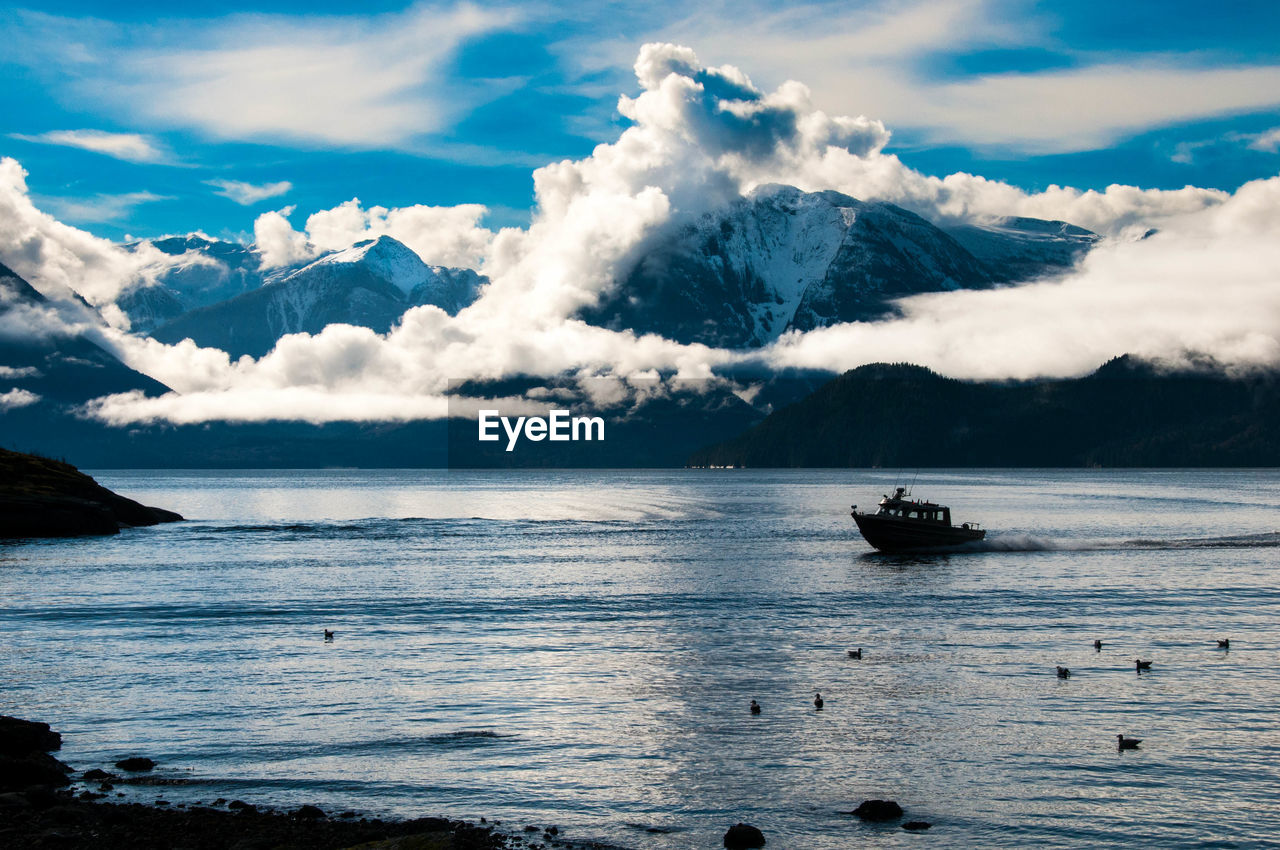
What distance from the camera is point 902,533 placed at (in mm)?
126062

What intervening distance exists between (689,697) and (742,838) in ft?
61.5

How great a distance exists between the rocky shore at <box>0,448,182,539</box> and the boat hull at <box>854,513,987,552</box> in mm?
111521

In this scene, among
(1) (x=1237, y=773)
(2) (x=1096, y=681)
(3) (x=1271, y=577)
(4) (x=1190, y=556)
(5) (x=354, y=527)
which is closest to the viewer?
(1) (x=1237, y=773)

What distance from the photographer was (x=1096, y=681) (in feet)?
173

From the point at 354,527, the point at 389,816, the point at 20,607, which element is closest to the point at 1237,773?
the point at 389,816

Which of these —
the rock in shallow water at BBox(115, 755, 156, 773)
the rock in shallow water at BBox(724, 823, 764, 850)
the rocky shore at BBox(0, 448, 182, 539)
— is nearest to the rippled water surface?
the rock in shallow water at BBox(724, 823, 764, 850)

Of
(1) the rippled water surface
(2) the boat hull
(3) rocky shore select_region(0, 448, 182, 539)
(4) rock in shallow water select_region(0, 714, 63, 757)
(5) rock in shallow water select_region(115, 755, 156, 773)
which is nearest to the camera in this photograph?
(1) the rippled water surface

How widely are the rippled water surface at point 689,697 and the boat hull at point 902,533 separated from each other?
1968 centimetres

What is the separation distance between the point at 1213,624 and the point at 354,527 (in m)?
150

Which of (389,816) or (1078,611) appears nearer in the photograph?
(389,816)

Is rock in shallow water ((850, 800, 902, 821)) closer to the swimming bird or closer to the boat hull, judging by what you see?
the swimming bird

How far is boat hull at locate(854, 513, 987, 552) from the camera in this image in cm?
12594

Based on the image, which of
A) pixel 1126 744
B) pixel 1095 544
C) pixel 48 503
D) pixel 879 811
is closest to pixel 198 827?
pixel 879 811

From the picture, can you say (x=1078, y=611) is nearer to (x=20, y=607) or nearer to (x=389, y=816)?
(x=389, y=816)
